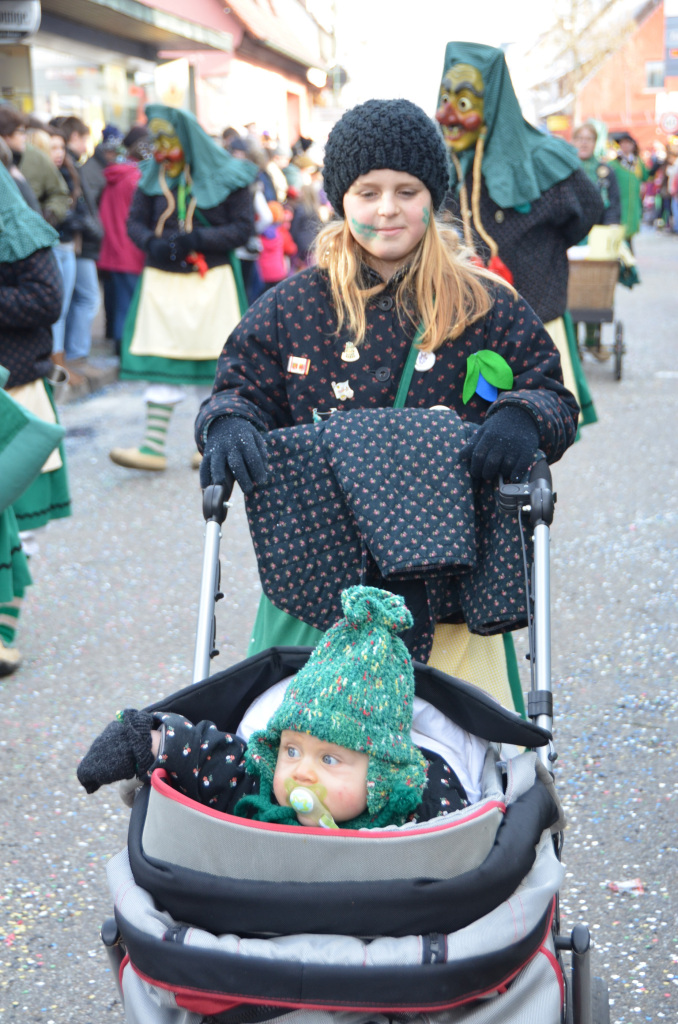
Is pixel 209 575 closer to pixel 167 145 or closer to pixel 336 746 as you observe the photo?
pixel 336 746

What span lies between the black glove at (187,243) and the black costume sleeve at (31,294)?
2197mm

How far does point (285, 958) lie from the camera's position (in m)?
1.60

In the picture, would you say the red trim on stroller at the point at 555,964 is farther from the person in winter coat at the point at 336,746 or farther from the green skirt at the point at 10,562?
the green skirt at the point at 10,562

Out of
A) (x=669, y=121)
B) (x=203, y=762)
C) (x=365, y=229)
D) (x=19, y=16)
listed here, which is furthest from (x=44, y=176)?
(x=669, y=121)

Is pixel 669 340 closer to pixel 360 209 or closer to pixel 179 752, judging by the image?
pixel 360 209

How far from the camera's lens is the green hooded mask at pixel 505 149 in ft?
16.6

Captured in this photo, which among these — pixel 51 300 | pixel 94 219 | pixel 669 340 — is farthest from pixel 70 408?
pixel 669 340

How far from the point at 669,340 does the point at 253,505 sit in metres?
10.7

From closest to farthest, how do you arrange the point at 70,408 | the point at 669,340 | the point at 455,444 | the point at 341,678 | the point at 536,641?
1. the point at 341,678
2. the point at 536,641
3. the point at 455,444
4. the point at 70,408
5. the point at 669,340

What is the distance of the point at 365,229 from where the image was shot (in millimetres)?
2541

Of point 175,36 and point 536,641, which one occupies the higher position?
point 175,36

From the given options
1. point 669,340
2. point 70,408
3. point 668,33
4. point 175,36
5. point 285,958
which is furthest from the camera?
point 668,33

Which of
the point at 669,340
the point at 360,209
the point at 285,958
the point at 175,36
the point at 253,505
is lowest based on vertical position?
the point at 669,340

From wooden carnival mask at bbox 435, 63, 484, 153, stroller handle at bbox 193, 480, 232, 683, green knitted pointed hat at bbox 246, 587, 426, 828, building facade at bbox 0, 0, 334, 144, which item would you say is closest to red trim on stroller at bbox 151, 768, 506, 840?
green knitted pointed hat at bbox 246, 587, 426, 828
